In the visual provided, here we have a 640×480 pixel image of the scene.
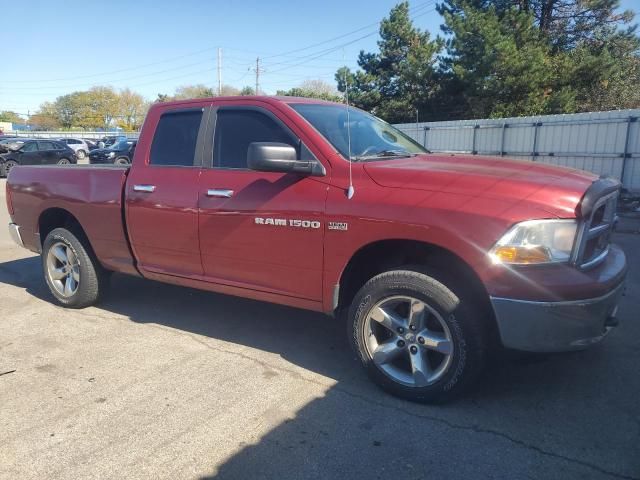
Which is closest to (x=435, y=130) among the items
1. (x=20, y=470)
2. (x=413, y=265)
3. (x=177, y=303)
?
(x=177, y=303)

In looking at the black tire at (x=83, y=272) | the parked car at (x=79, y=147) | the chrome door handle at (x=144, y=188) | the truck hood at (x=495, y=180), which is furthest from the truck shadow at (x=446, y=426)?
the parked car at (x=79, y=147)

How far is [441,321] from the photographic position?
3.17 metres

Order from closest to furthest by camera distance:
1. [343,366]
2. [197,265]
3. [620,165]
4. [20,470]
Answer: [20,470]
[343,366]
[197,265]
[620,165]

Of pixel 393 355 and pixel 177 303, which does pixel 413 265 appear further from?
pixel 177 303

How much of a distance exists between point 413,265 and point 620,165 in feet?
38.7

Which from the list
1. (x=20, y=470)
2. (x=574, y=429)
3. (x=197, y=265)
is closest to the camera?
(x=20, y=470)

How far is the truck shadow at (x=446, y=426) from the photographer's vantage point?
2701 mm

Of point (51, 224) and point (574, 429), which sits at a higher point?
point (51, 224)

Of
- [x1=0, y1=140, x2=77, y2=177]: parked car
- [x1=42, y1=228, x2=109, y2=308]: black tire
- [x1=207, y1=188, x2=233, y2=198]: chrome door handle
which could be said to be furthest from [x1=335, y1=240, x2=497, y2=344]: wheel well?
[x1=0, y1=140, x2=77, y2=177]: parked car

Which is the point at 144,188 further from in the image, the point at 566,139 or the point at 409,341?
the point at 566,139

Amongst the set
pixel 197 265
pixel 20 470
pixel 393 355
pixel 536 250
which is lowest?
pixel 20 470

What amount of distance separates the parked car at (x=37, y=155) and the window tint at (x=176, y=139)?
21.6 meters

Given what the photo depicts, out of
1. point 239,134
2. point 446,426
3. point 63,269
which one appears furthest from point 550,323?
point 63,269

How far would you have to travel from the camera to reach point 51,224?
552cm
